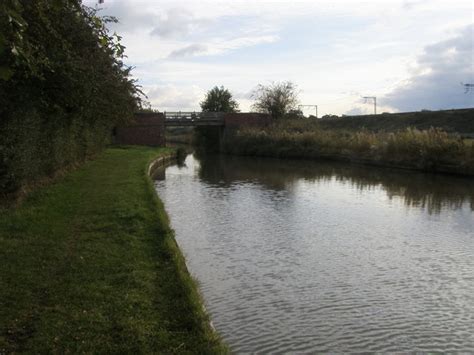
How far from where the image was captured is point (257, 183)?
2264 centimetres

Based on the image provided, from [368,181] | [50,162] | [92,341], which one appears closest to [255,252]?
[92,341]

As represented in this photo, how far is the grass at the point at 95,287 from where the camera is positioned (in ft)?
15.4

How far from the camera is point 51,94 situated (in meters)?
14.5

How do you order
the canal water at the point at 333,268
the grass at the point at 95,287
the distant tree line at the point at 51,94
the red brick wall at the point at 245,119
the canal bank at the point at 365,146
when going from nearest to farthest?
the grass at the point at 95,287, the canal water at the point at 333,268, the distant tree line at the point at 51,94, the canal bank at the point at 365,146, the red brick wall at the point at 245,119

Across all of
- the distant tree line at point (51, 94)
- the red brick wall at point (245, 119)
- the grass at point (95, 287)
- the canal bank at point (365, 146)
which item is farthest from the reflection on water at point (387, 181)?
the red brick wall at point (245, 119)

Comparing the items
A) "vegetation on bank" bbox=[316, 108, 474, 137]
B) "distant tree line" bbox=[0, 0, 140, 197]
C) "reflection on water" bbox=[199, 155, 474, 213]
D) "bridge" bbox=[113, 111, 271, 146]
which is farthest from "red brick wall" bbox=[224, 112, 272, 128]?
"distant tree line" bbox=[0, 0, 140, 197]

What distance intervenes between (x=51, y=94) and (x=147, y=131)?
128 feet

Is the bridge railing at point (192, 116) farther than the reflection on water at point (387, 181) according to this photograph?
Yes

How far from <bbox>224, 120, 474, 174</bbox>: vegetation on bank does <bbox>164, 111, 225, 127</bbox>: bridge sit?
7.56ft

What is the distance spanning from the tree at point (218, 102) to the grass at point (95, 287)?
202ft

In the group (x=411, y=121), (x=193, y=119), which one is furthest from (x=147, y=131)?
(x=411, y=121)

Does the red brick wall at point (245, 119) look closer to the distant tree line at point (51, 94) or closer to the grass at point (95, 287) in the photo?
the distant tree line at point (51, 94)

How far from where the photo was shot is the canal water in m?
6.29

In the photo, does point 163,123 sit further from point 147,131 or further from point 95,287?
point 95,287
